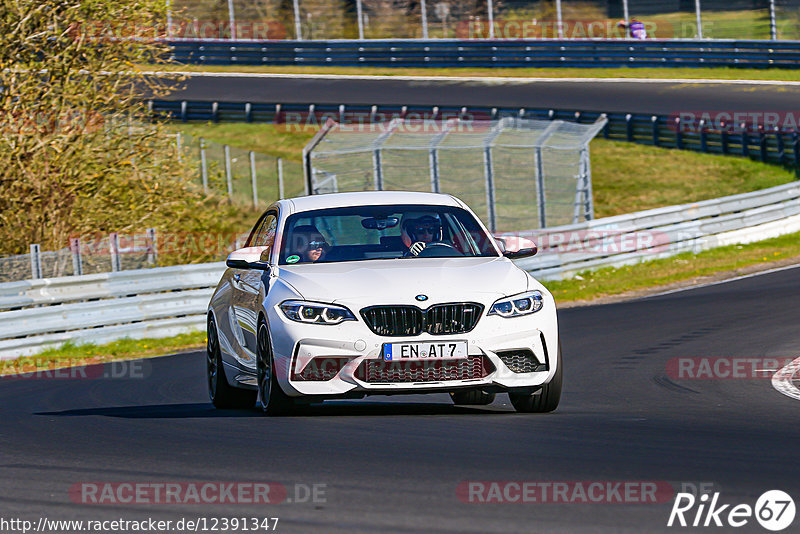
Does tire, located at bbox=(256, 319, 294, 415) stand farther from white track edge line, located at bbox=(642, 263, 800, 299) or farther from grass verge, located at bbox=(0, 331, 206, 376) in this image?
white track edge line, located at bbox=(642, 263, 800, 299)

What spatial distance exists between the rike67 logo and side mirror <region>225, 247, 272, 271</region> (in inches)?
171

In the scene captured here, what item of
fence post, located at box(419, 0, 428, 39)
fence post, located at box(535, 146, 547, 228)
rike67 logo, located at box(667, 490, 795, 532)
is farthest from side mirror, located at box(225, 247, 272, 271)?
fence post, located at box(419, 0, 428, 39)

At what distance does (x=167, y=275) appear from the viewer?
62.6ft

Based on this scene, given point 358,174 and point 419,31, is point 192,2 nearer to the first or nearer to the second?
point 419,31

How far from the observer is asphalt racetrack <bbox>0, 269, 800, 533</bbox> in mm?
5680

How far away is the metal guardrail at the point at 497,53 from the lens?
146 feet

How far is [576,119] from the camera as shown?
37375 millimetres

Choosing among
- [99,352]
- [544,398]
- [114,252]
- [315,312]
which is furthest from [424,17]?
[315,312]

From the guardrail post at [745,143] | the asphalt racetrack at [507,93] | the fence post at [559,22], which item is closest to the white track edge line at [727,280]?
the guardrail post at [745,143]

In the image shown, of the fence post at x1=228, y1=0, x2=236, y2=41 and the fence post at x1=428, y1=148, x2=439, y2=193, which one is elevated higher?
the fence post at x1=228, y1=0, x2=236, y2=41

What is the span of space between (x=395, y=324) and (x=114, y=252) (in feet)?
37.1

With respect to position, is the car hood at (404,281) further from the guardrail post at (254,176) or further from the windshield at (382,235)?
the guardrail post at (254,176)

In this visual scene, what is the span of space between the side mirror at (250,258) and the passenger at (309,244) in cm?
24

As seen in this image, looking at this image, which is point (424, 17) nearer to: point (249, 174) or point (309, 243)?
point (249, 174)
